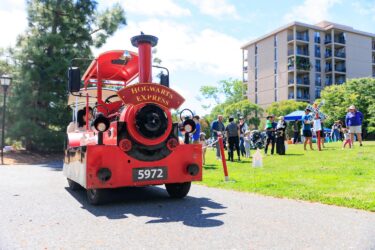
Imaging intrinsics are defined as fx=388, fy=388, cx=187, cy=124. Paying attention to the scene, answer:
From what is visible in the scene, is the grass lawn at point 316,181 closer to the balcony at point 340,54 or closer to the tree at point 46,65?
the tree at point 46,65

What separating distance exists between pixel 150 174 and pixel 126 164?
1.40 feet

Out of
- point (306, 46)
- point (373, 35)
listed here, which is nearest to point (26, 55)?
point (306, 46)

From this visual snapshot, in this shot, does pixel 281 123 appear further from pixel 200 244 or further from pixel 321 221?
pixel 200 244

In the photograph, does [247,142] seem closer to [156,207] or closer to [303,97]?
[156,207]

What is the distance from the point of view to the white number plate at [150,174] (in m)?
6.09

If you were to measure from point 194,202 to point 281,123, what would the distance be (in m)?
9.32

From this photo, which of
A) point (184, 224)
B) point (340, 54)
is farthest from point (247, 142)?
point (340, 54)

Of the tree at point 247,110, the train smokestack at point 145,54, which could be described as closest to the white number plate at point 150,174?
the train smokestack at point 145,54

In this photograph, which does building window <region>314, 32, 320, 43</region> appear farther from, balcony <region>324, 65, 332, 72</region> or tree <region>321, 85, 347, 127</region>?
tree <region>321, 85, 347, 127</region>

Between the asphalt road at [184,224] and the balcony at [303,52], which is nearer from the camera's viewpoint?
the asphalt road at [184,224]

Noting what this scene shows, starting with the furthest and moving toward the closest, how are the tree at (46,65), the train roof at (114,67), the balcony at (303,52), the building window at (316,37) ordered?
the building window at (316,37), the balcony at (303,52), the tree at (46,65), the train roof at (114,67)

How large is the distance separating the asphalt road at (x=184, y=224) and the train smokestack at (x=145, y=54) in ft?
7.04

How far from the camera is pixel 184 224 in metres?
4.77

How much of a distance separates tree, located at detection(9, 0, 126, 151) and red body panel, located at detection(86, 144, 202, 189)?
14.9 m
